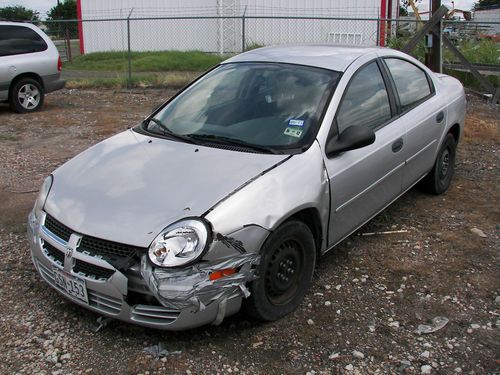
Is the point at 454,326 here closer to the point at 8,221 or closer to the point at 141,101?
the point at 8,221

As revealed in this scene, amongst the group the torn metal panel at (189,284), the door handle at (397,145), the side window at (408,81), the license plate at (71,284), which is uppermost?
the side window at (408,81)

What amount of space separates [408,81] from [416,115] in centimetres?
36

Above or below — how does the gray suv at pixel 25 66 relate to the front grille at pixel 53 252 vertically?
above

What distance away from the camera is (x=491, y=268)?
13.2ft

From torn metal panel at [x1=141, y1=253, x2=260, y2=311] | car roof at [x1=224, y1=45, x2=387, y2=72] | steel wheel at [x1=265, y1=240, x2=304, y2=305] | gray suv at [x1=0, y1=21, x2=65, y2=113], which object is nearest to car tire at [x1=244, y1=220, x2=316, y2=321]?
steel wheel at [x1=265, y1=240, x2=304, y2=305]

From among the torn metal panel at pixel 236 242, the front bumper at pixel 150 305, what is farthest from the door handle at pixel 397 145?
the front bumper at pixel 150 305

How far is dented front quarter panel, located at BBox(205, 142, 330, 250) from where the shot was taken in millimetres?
2900

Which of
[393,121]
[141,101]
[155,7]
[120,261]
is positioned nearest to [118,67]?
[155,7]

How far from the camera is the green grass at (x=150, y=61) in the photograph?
16.2 meters

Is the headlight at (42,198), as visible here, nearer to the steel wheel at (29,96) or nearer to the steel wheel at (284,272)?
the steel wheel at (284,272)

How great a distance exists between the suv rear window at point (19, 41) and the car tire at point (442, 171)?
7954mm

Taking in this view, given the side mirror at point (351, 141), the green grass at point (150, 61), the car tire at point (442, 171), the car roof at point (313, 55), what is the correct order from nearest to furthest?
the side mirror at point (351, 141) < the car roof at point (313, 55) < the car tire at point (442, 171) < the green grass at point (150, 61)

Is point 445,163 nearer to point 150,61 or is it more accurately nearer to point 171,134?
point 171,134

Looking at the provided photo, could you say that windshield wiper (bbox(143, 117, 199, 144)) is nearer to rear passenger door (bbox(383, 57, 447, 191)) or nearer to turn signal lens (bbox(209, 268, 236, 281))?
turn signal lens (bbox(209, 268, 236, 281))
